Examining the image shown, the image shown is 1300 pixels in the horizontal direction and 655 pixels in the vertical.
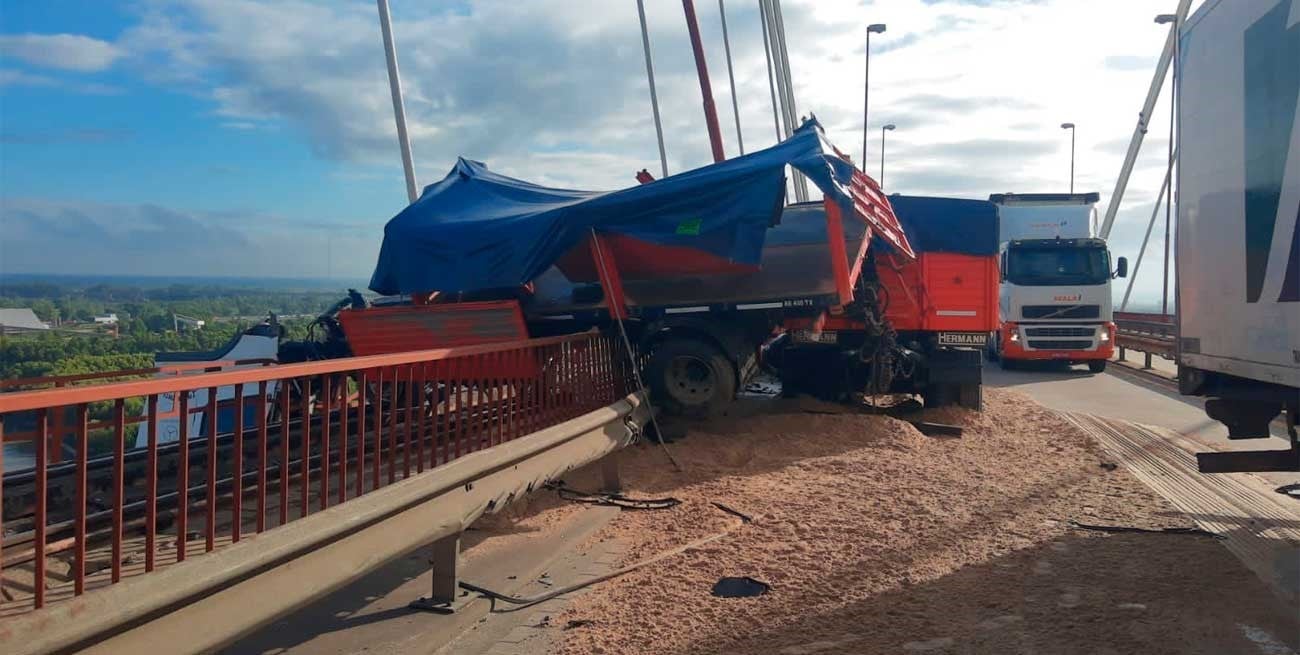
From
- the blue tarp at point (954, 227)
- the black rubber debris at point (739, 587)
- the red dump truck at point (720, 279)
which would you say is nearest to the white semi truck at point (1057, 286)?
the blue tarp at point (954, 227)

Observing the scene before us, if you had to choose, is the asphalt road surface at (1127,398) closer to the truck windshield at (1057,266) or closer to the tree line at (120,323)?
the truck windshield at (1057,266)

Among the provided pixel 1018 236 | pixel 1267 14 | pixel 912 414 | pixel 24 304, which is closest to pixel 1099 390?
pixel 1018 236

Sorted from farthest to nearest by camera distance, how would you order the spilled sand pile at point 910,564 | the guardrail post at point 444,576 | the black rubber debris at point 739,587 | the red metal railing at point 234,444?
1. the black rubber debris at point 739,587
2. the guardrail post at point 444,576
3. the spilled sand pile at point 910,564
4. the red metal railing at point 234,444

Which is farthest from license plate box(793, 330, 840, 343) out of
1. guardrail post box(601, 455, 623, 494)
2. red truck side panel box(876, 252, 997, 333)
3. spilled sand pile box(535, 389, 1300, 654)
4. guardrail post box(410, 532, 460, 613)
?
guardrail post box(410, 532, 460, 613)

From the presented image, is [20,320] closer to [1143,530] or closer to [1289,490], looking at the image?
[1143,530]

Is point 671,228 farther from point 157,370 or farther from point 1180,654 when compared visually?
point 1180,654

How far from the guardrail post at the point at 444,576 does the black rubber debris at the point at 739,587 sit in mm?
1406

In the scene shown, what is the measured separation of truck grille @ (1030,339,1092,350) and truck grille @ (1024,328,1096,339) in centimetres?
11

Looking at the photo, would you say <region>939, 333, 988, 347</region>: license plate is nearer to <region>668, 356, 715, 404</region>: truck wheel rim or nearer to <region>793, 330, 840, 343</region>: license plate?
<region>793, 330, 840, 343</region>: license plate

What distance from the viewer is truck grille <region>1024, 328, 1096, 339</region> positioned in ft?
68.4

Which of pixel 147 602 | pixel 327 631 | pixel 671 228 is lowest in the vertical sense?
pixel 327 631

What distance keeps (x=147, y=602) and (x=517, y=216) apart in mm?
7877

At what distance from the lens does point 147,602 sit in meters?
3.01

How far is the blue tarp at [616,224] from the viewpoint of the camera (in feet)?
31.3
